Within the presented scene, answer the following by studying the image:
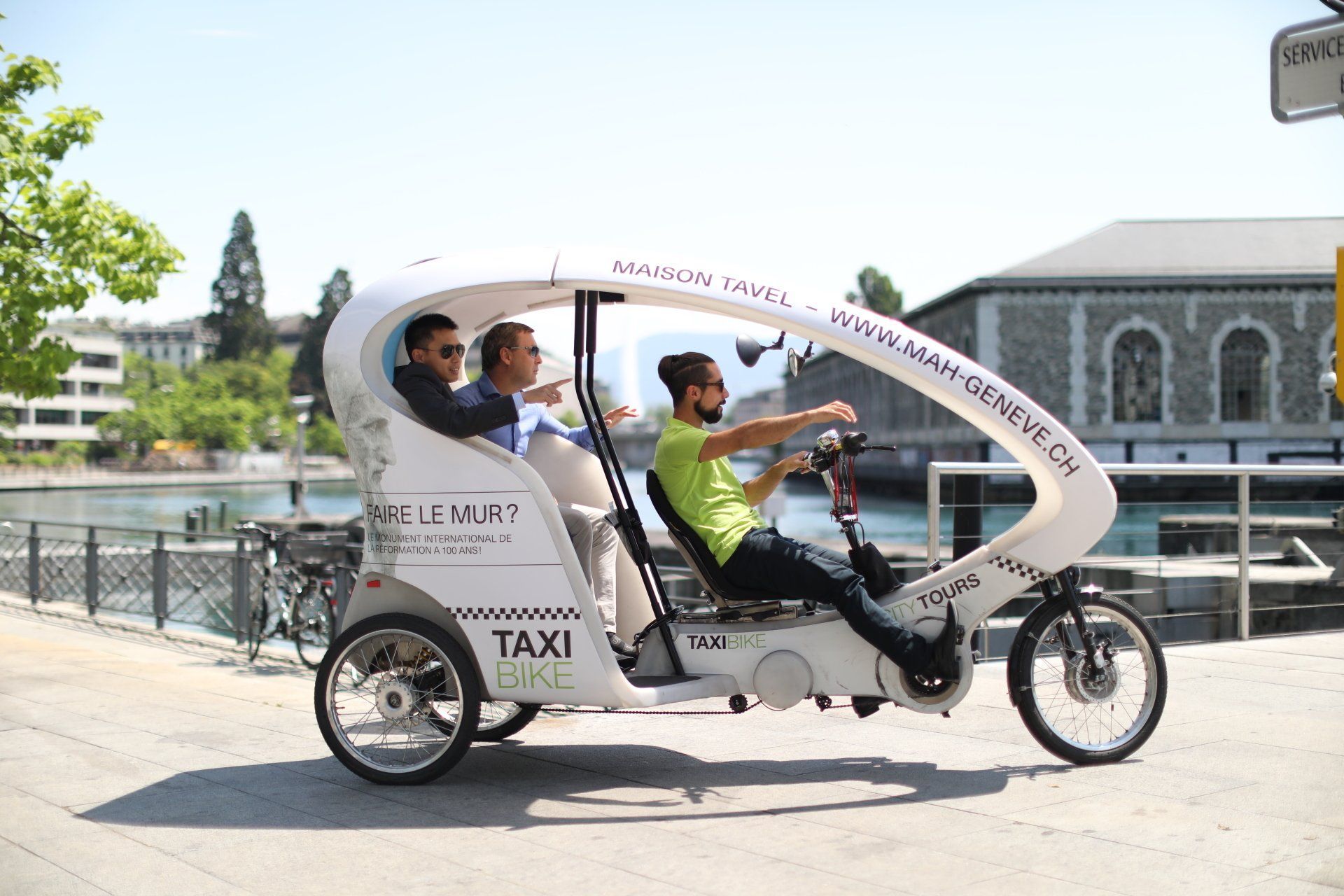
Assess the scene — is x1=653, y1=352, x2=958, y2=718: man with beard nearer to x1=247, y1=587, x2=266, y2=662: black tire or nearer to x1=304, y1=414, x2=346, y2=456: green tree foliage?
x1=247, y1=587, x2=266, y2=662: black tire

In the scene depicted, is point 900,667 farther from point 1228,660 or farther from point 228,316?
point 228,316

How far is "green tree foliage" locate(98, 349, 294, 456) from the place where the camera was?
11631 cm

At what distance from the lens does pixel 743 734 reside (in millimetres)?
5926

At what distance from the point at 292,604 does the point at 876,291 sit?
393ft

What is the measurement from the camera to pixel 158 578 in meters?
12.2

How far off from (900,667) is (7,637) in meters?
8.48

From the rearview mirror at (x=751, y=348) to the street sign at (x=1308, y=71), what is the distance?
205 centimetres

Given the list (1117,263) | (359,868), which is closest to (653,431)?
→ (1117,263)

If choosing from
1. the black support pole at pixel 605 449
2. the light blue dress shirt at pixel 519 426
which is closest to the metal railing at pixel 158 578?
the light blue dress shirt at pixel 519 426

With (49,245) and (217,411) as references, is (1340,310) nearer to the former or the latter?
(49,245)

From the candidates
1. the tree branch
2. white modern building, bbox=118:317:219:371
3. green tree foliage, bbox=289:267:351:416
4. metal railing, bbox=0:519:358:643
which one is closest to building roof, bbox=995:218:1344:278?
metal railing, bbox=0:519:358:643

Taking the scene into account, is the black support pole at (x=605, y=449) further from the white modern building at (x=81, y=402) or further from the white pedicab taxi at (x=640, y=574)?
the white modern building at (x=81, y=402)

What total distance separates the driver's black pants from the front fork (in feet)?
2.23

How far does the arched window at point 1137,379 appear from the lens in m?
69.4
